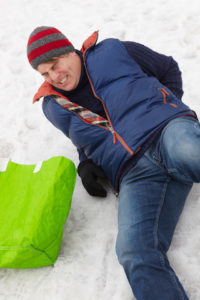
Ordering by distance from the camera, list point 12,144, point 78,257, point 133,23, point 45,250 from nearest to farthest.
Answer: point 45,250 < point 78,257 < point 12,144 < point 133,23

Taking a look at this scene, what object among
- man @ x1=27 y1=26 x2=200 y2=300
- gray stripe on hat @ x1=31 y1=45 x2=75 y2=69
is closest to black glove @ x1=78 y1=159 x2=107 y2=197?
man @ x1=27 y1=26 x2=200 y2=300

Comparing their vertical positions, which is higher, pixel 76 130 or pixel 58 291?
pixel 76 130

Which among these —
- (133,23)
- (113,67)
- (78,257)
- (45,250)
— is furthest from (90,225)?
(133,23)

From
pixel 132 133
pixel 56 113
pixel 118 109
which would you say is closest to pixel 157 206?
pixel 132 133

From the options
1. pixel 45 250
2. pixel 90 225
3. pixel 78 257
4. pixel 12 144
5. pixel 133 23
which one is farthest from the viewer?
pixel 133 23

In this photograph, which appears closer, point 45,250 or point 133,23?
point 45,250

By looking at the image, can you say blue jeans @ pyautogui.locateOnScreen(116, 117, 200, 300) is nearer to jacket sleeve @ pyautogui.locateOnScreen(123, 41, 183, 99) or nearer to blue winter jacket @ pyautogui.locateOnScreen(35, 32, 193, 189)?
blue winter jacket @ pyautogui.locateOnScreen(35, 32, 193, 189)

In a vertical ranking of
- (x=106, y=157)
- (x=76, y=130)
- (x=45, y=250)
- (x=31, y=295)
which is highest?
(x=76, y=130)

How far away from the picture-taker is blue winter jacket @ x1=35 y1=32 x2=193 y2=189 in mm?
1406

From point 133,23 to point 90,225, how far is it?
2.12 metres

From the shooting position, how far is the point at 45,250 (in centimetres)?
132

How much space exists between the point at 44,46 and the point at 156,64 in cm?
64

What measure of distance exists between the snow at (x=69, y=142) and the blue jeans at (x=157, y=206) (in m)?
0.14

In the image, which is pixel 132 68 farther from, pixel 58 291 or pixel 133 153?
pixel 58 291
